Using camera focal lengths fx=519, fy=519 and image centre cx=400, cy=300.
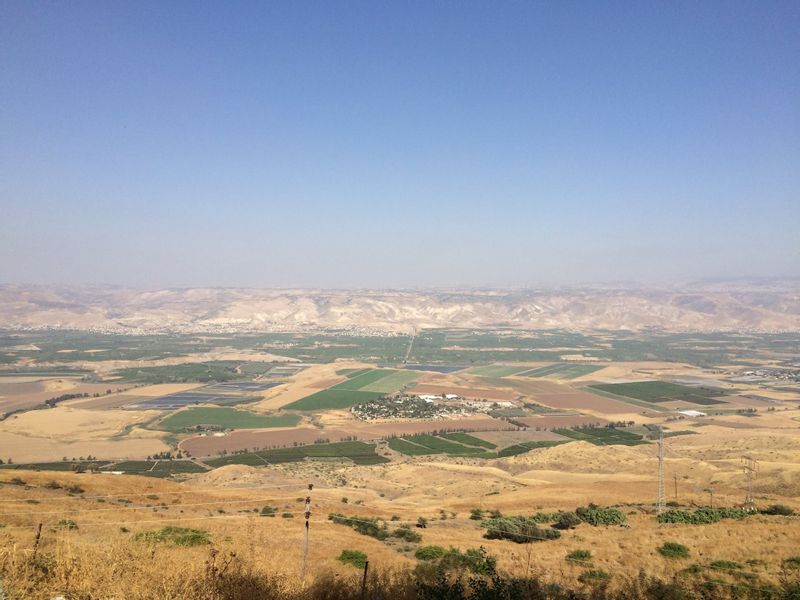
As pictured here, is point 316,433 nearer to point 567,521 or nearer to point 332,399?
point 332,399

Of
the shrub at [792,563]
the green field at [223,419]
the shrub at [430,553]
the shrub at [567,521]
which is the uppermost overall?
the shrub at [792,563]

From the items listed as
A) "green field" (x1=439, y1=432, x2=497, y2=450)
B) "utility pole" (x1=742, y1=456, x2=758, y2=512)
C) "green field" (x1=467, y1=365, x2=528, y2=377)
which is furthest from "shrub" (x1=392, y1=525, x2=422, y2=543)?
"green field" (x1=467, y1=365, x2=528, y2=377)

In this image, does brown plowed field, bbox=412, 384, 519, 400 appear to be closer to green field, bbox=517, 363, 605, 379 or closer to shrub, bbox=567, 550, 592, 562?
green field, bbox=517, 363, 605, 379

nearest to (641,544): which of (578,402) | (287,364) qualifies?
(578,402)

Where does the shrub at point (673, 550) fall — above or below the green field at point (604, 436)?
above

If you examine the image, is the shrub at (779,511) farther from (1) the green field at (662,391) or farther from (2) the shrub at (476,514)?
(1) the green field at (662,391)

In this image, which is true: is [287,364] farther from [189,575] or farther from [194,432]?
[189,575]

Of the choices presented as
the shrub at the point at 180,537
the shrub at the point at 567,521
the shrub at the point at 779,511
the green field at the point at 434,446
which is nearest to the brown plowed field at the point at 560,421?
the green field at the point at 434,446
